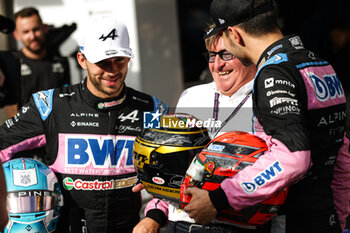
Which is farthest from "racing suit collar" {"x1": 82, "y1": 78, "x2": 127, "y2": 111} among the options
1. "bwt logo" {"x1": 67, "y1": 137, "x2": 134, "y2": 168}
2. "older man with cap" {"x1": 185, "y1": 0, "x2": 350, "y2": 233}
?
"older man with cap" {"x1": 185, "y1": 0, "x2": 350, "y2": 233}

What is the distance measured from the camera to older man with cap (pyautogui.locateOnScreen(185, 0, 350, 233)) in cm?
192

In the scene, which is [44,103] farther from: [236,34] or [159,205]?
[236,34]

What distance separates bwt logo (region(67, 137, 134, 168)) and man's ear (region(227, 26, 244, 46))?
1.19 m

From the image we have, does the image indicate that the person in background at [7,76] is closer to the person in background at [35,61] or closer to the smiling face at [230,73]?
the smiling face at [230,73]

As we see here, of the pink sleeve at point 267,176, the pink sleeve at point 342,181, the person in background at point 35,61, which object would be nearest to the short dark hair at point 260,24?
the pink sleeve at point 267,176

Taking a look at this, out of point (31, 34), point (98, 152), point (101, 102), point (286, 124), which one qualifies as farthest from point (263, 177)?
point (31, 34)

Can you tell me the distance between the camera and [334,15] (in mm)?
9383

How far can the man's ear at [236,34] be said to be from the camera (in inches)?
86.3

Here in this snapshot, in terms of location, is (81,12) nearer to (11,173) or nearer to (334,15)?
(11,173)

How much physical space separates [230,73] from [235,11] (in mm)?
670

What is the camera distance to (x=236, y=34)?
Result: 2.20 metres

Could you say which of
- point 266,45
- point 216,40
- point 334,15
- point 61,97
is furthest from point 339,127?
point 334,15

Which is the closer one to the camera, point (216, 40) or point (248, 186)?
point (248, 186)

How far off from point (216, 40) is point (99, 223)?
137cm
